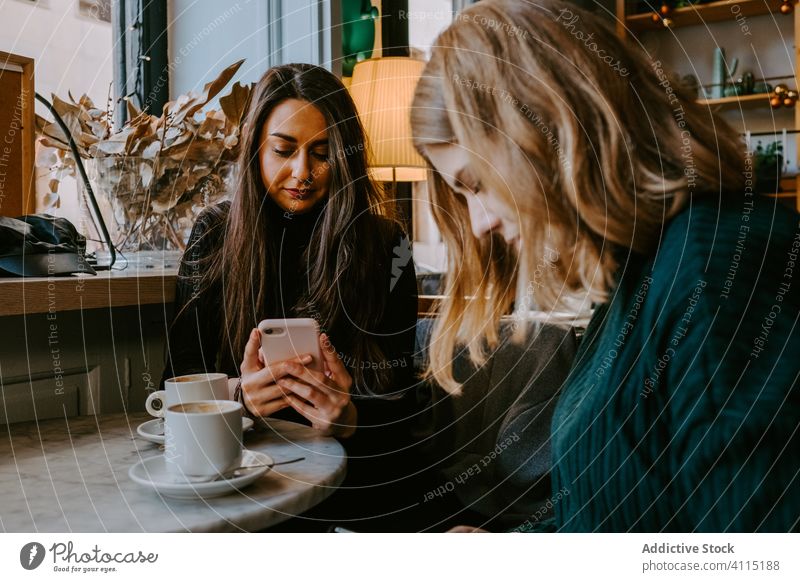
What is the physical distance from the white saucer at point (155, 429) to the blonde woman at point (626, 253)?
0.27 m

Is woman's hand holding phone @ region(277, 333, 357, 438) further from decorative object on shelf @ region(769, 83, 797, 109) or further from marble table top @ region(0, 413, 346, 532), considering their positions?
decorative object on shelf @ region(769, 83, 797, 109)

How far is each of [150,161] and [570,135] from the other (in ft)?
1.67

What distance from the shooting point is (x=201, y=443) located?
0.52 m

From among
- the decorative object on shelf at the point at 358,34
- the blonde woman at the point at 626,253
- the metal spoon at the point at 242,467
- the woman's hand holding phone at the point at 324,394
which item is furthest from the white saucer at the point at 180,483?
the decorative object on shelf at the point at 358,34

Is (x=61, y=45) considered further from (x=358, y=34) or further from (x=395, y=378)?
(x=395, y=378)

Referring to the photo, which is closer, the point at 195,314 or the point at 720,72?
the point at 720,72

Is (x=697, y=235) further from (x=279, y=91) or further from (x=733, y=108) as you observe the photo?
(x=279, y=91)

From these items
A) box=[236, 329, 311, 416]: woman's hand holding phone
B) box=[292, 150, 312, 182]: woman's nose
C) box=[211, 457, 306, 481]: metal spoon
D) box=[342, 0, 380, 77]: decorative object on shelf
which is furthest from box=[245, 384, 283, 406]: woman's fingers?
box=[342, 0, 380, 77]: decorative object on shelf

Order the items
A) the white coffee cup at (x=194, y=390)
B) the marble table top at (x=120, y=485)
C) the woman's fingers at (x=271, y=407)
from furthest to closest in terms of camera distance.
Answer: the woman's fingers at (x=271, y=407) < the white coffee cup at (x=194, y=390) < the marble table top at (x=120, y=485)

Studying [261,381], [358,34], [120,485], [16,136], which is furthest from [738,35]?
[16,136]

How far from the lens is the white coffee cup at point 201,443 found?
1.71 feet

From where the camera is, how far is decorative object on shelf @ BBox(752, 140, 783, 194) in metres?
0.59

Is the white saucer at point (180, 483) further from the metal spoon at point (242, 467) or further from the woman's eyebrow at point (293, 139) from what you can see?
the woman's eyebrow at point (293, 139)

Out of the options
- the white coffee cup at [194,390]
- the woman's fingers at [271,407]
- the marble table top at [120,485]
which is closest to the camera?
the marble table top at [120,485]
